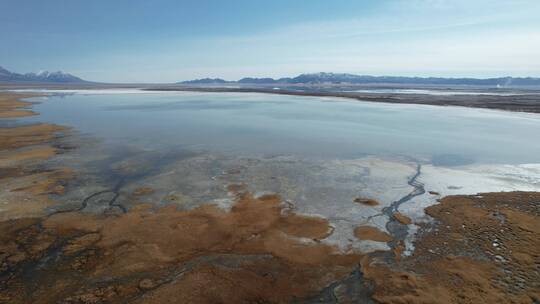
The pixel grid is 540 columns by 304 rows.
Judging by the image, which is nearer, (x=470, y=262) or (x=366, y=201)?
(x=470, y=262)

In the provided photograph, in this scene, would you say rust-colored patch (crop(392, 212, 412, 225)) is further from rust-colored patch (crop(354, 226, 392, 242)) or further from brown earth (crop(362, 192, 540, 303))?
rust-colored patch (crop(354, 226, 392, 242))

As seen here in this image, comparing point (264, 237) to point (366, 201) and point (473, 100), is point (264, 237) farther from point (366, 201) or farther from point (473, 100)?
point (473, 100)

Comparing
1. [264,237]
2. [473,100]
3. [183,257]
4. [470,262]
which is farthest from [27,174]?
[473,100]

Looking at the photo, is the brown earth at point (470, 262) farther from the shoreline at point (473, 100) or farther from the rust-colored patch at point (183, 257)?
the shoreline at point (473, 100)

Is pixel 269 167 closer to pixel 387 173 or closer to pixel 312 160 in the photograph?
pixel 312 160

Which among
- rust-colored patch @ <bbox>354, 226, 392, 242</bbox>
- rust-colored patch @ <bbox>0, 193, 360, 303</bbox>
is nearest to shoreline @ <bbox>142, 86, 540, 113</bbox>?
rust-colored patch @ <bbox>354, 226, 392, 242</bbox>

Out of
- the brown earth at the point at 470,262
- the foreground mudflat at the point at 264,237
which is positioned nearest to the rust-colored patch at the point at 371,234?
the foreground mudflat at the point at 264,237
